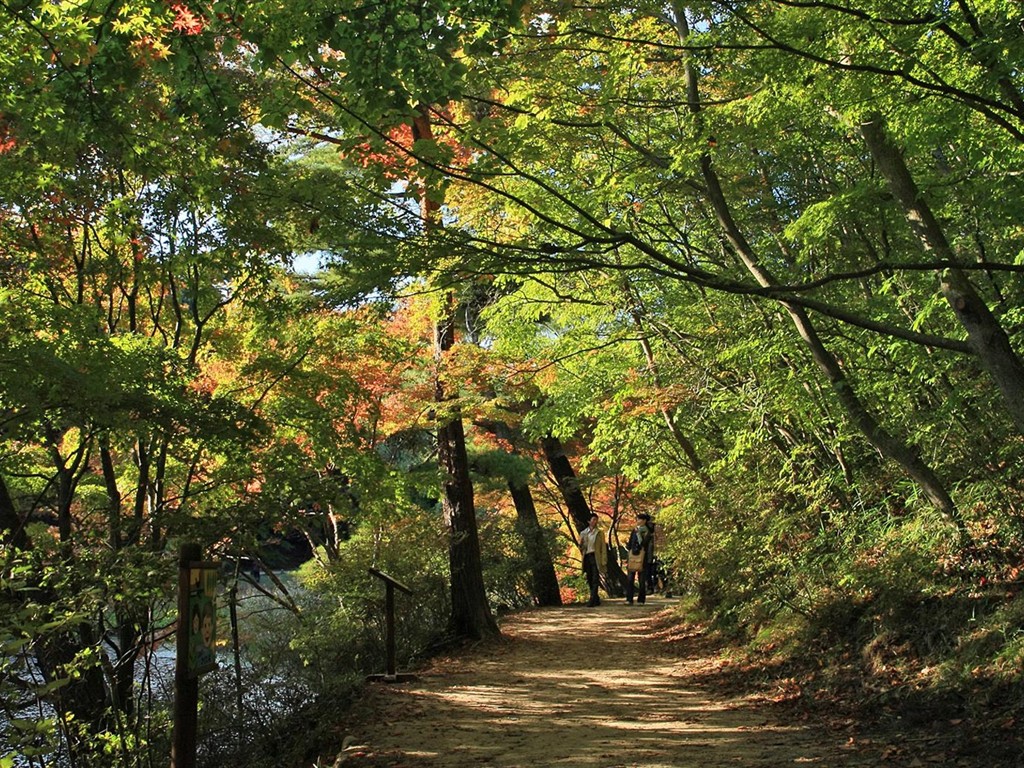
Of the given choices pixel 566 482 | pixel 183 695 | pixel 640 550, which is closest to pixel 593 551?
pixel 640 550

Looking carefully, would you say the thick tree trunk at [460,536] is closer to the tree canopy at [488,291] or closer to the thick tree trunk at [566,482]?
the tree canopy at [488,291]

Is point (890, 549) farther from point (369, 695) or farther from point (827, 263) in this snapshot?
point (369, 695)

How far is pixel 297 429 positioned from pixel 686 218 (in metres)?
5.54

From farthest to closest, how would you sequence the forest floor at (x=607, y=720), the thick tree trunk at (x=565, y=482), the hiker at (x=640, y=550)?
the thick tree trunk at (x=565, y=482)
the hiker at (x=640, y=550)
the forest floor at (x=607, y=720)

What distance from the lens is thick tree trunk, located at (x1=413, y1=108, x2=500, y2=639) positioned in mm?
10969

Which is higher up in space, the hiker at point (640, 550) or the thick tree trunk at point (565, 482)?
the thick tree trunk at point (565, 482)

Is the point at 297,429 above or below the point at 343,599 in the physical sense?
above

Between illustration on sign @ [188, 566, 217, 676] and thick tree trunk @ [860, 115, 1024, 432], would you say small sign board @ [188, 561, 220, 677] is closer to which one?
illustration on sign @ [188, 566, 217, 676]

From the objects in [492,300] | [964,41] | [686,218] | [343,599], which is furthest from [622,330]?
[964,41]

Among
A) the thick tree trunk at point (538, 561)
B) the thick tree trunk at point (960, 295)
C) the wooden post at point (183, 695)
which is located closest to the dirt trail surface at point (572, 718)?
the wooden post at point (183, 695)

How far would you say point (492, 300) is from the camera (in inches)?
559

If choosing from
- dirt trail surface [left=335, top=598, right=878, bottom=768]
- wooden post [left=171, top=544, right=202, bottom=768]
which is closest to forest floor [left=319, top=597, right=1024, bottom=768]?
dirt trail surface [left=335, top=598, right=878, bottom=768]

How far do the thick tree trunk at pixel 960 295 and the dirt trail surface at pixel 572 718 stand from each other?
94.7 inches

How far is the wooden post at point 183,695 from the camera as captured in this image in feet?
14.1
